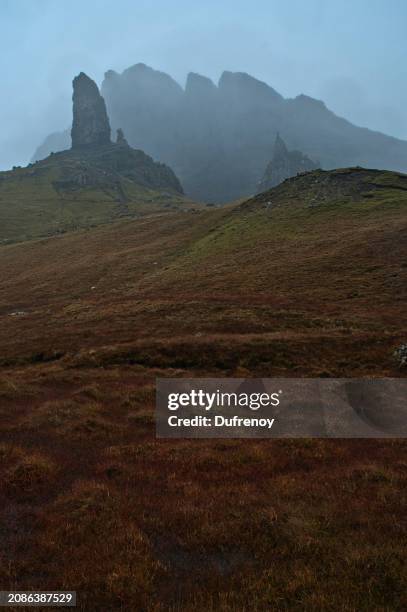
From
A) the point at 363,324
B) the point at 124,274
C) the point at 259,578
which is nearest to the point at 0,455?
the point at 259,578

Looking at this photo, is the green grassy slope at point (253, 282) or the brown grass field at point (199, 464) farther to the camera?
the green grassy slope at point (253, 282)

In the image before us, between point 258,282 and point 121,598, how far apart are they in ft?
133

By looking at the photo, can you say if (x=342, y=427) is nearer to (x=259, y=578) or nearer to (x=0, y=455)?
(x=259, y=578)

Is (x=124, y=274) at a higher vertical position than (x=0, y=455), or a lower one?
higher

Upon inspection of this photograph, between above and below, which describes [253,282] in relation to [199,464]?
above

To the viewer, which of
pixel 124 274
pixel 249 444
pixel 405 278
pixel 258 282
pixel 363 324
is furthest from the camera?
pixel 124 274

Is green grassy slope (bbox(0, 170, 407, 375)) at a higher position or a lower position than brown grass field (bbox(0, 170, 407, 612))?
higher

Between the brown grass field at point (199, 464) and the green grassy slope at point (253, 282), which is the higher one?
the green grassy slope at point (253, 282)

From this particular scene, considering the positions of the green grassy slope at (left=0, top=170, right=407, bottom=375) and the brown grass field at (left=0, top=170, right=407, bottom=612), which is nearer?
the brown grass field at (left=0, top=170, right=407, bottom=612)

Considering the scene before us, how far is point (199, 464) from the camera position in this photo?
12719mm

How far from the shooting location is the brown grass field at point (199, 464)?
738 cm

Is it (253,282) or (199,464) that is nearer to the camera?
(199,464)

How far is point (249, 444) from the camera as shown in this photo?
14625mm

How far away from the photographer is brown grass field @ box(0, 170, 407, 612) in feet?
24.2
